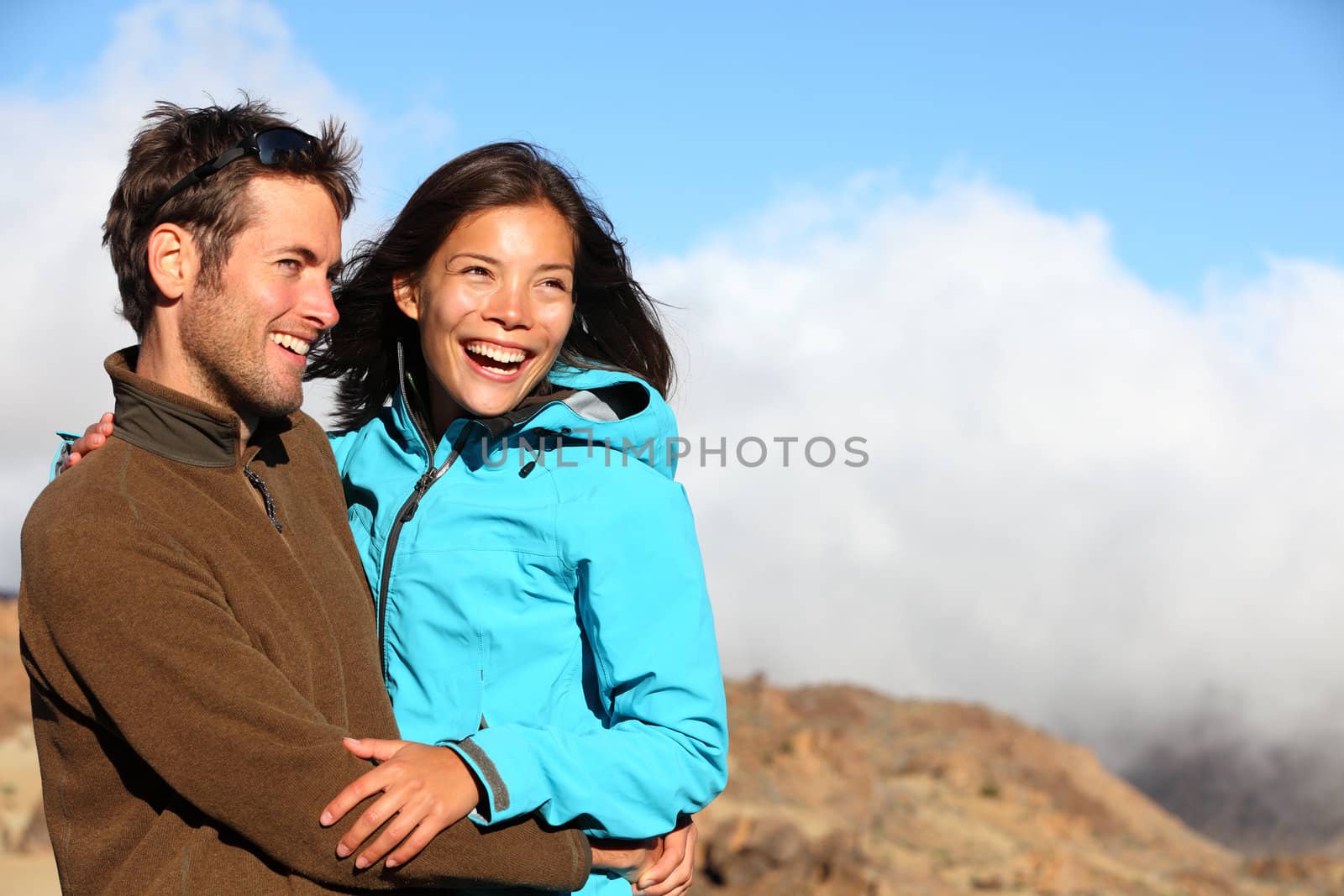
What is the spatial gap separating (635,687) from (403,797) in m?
0.55

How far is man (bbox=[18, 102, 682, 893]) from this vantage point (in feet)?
6.28

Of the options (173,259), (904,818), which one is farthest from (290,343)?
(904,818)

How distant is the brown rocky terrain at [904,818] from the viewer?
1113 centimetres

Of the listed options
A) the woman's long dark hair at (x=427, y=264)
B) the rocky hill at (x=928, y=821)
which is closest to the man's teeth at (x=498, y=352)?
the woman's long dark hair at (x=427, y=264)

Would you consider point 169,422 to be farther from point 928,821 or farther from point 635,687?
point 928,821

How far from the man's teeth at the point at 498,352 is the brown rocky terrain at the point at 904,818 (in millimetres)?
8293

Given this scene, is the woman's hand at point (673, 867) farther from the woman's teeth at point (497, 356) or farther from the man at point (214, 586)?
the woman's teeth at point (497, 356)

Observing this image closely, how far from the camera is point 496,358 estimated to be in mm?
2713

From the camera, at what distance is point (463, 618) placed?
96.0 inches

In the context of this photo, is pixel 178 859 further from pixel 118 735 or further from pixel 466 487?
pixel 466 487

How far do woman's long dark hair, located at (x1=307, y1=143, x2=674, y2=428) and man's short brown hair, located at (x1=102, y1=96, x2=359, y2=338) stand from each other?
1.07ft

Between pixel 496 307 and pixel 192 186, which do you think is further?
pixel 496 307

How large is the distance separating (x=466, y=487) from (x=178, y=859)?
3.07 ft

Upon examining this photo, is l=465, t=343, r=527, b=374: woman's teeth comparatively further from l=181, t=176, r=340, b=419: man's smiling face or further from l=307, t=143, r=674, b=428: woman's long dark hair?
l=181, t=176, r=340, b=419: man's smiling face
